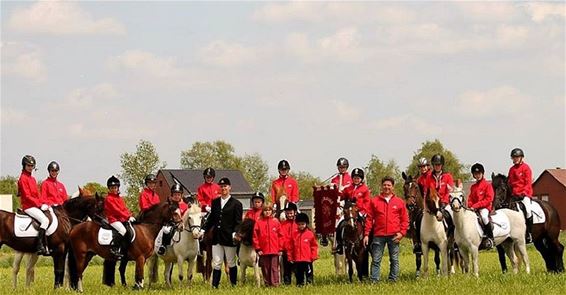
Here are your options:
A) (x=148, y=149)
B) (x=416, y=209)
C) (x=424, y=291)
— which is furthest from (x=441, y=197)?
(x=148, y=149)

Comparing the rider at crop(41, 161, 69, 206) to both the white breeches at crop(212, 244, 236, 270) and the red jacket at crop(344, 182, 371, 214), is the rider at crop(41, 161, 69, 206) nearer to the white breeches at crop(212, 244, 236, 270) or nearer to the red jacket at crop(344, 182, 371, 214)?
the white breeches at crop(212, 244, 236, 270)

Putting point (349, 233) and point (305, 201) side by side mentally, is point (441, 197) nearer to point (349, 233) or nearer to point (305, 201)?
point (349, 233)

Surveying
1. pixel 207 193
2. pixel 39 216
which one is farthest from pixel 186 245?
pixel 39 216

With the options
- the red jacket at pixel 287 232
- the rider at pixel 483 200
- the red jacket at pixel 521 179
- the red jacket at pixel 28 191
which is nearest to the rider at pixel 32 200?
the red jacket at pixel 28 191

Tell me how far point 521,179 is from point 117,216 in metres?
9.07

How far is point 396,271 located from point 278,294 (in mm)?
3340

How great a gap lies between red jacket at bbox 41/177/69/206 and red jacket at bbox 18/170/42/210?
472 millimetres

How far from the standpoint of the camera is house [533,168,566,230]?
77312 millimetres

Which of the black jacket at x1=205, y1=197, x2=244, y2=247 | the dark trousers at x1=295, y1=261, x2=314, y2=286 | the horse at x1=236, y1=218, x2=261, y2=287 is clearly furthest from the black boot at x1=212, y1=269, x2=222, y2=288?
the dark trousers at x1=295, y1=261, x2=314, y2=286

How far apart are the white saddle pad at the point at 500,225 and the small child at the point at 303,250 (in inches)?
161

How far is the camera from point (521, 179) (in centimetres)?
2064

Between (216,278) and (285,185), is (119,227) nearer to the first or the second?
(216,278)

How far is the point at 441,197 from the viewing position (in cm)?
1966

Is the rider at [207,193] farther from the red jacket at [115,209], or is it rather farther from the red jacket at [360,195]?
the red jacket at [360,195]
